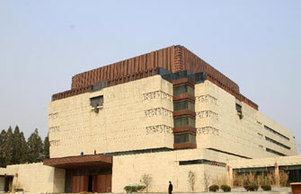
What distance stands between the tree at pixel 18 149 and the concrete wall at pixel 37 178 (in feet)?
34.1

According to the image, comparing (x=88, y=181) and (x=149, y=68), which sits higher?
(x=149, y=68)

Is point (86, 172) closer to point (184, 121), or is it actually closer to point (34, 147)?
point (184, 121)

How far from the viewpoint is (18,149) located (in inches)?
4040

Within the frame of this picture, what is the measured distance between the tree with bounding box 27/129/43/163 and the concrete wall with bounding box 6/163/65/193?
1278cm

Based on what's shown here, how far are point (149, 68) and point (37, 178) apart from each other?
124 ft

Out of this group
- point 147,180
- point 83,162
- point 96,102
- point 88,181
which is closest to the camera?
point 147,180

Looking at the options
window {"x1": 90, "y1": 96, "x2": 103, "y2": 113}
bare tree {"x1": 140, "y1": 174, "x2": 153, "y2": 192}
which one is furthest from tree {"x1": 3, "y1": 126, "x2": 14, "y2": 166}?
bare tree {"x1": 140, "y1": 174, "x2": 153, "y2": 192}

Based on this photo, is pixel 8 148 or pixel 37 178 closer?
pixel 37 178

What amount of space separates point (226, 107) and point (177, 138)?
15050 mm

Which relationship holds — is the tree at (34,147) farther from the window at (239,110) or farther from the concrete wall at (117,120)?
the window at (239,110)

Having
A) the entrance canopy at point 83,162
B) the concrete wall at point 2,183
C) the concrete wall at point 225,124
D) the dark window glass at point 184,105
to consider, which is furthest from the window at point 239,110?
the concrete wall at point 2,183

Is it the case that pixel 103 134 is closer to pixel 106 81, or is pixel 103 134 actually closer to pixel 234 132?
pixel 106 81

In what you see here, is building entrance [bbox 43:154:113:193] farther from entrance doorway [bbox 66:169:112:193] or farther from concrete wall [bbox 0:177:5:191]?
concrete wall [bbox 0:177:5:191]

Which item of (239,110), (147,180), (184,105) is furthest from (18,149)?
(239,110)
